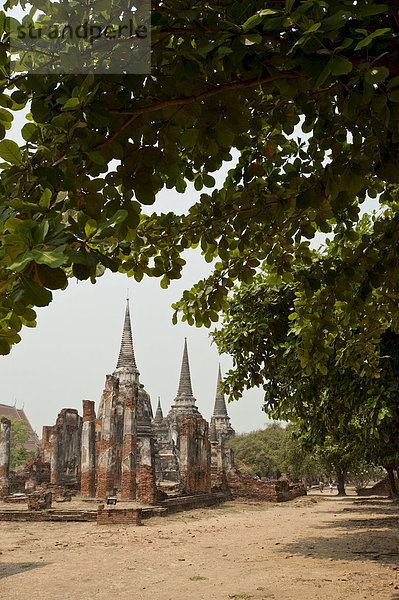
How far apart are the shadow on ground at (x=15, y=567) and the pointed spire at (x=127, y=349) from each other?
120ft

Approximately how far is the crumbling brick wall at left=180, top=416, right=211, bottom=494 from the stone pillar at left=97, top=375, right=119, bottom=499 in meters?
3.61

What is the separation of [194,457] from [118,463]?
10494 mm

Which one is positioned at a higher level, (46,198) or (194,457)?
(46,198)

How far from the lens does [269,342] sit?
8312 millimetres

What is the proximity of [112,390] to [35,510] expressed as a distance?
267 inches

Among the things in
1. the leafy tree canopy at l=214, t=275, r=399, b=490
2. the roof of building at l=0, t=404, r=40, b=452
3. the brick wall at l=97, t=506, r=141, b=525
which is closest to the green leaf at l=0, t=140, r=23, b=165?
the leafy tree canopy at l=214, t=275, r=399, b=490

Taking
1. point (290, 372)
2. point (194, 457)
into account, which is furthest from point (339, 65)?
point (194, 457)

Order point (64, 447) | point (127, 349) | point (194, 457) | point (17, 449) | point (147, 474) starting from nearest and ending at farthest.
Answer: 1. point (147, 474)
2. point (194, 457)
3. point (64, 447)
4. point (127, 349)
5. point (17, 449)

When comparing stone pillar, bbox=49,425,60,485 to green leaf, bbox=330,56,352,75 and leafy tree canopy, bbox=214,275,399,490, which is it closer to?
leafy tree canopy, bbox=214,275,399,490

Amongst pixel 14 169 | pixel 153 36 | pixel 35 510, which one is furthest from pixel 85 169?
pixel 35 510

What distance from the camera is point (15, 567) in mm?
9648

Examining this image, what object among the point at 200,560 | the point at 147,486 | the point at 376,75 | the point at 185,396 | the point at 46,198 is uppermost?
the point at 185,396

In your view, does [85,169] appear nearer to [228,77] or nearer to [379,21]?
[228,77]

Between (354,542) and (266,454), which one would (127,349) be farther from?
(354,542)
